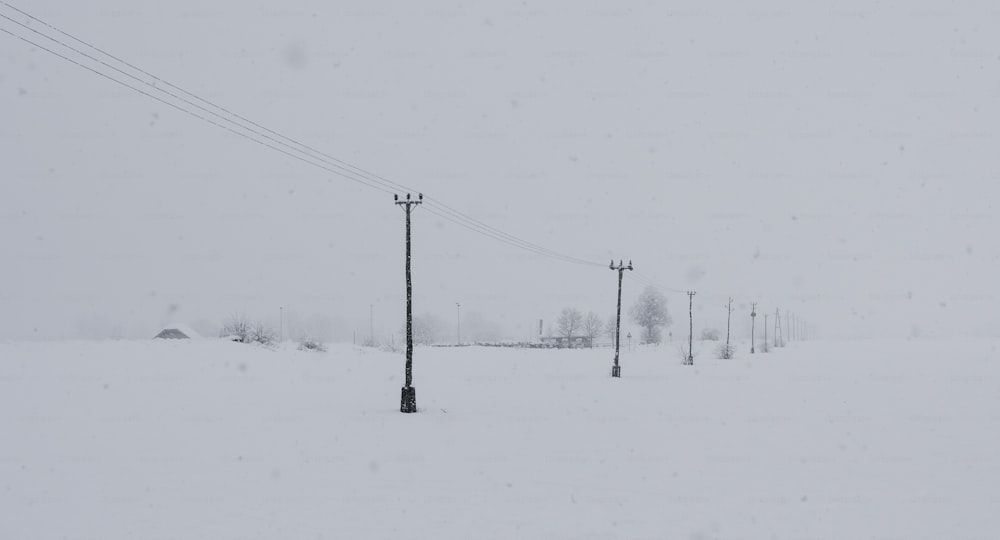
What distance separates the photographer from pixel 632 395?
3009 cm

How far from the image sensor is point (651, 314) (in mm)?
120625

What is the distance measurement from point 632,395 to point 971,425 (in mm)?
13151

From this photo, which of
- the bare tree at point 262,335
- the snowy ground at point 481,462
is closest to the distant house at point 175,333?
the bare tree at point 262,335

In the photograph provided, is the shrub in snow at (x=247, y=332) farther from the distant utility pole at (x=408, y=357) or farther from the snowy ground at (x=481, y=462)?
the distant utility pole at (x=408, y=357)

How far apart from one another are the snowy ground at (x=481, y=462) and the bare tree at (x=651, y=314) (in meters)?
89.5

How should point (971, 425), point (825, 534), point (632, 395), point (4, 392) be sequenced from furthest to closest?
point (632, 395), point (4, 392), point (971, 425), point (825, 534)

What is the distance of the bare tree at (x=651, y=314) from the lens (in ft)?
396

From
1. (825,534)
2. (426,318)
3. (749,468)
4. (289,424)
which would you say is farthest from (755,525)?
(426,318)

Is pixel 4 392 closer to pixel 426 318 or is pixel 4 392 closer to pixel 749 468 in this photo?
pixel 749 468

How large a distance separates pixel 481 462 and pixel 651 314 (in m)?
110

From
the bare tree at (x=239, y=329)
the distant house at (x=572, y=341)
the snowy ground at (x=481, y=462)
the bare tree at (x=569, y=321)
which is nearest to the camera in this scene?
the snowy ground at (x=481, y=462)

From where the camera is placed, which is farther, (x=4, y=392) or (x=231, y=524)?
(x=4, y=392)

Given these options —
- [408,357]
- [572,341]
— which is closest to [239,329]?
[408,357]

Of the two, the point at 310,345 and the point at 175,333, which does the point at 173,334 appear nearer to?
the point at 175,333
